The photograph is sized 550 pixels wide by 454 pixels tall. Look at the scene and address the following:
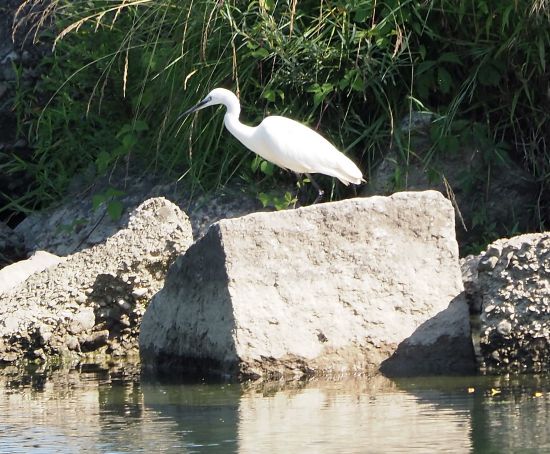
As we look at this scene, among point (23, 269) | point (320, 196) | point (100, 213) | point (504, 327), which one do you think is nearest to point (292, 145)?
point (320, 196)

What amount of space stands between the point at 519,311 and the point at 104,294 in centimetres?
223

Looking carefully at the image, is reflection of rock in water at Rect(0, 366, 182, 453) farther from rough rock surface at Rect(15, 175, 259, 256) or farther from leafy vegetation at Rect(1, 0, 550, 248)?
leafy vegetation at Rect(1, 0, 550, 248)

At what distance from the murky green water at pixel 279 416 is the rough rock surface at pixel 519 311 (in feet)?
0.59

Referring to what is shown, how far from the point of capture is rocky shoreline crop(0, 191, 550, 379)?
18.2 ft

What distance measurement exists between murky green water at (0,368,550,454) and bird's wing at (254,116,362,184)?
193 centimetres

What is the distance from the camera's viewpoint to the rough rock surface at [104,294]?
6523 mm

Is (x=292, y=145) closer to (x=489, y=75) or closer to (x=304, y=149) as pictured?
(x=304, y=149)

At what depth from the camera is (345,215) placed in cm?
578

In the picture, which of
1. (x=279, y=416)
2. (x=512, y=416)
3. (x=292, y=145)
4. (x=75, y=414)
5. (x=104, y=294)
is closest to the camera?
(x=512, y=416)

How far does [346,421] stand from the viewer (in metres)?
4.57

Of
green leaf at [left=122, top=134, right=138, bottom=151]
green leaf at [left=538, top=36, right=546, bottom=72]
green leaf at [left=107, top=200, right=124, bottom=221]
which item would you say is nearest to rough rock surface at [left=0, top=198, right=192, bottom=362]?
green leaf at [left=107, top=200, right=124, bottom=221]

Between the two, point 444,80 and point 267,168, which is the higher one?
point 444,80

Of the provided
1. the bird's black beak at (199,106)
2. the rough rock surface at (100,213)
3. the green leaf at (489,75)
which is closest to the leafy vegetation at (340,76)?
the green leaf at (489,75)

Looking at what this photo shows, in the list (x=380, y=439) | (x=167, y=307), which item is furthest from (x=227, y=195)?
(x=380, y=439)
